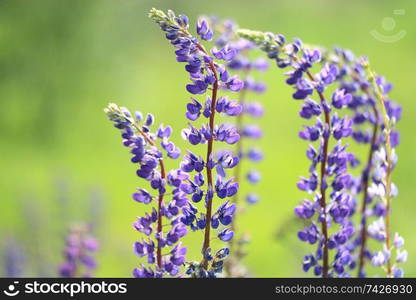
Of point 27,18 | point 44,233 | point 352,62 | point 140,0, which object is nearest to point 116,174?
point 27,18

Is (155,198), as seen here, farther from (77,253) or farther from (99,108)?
(99,108)

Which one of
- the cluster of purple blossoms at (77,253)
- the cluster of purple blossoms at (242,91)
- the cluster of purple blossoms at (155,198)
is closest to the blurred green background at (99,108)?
the cluster of purple blossoms at (242,91)

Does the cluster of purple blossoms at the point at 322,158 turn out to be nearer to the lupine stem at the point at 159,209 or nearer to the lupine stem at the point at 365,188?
the lupine stem at the point at 365,188

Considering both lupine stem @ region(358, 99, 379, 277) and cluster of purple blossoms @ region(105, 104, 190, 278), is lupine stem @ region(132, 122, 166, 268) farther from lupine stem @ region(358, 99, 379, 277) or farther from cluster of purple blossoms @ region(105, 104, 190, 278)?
lupine stem @ region(358, 99, 379, 277)

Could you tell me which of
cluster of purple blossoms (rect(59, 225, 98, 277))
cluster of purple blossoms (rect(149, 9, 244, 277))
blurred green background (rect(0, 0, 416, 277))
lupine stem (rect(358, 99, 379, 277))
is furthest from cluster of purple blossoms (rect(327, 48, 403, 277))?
blurred green background (rect(0, 0, 416, 277))

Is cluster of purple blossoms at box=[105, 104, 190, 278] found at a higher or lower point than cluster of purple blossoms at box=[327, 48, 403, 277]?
lower

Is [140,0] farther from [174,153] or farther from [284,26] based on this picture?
[174,153]

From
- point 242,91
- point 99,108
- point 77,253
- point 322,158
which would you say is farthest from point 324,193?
point 99,108
